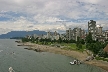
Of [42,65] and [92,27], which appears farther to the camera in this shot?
[92,27]

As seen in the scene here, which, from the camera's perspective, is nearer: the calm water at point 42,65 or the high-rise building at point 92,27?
the calm water at point 42,65

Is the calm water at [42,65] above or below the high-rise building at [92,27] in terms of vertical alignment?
below

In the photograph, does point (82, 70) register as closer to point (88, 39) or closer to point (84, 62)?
point (84, 62)

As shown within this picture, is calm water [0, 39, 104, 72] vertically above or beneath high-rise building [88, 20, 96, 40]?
beneath

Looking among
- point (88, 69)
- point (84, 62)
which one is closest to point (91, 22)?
point (84, 62)

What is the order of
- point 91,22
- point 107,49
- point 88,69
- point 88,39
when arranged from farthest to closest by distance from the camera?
1. point 91,22
2. point 88,39
3. point 107,49
4. point 88,69

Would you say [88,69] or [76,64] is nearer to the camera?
[88,69]

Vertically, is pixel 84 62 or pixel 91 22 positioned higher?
pixel 91 22

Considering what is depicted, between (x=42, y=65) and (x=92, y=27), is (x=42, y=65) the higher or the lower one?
the lower one

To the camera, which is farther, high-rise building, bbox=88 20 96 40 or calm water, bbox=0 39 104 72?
high-rise building, bbox=88 20 96 40

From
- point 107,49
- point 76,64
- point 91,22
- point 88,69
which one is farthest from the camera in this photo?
point 91,22
